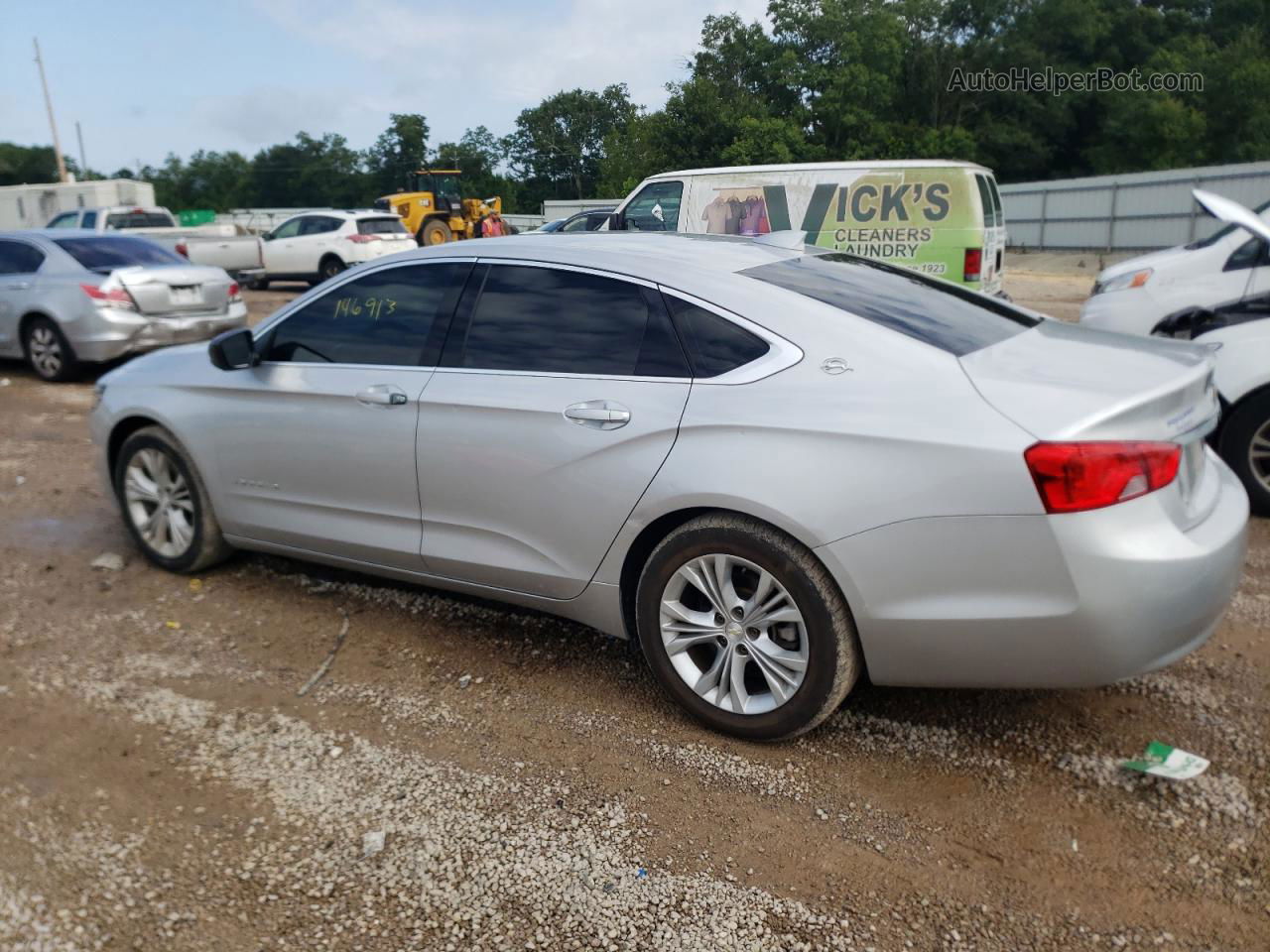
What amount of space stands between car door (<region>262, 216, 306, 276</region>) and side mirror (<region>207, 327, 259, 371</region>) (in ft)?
59.3

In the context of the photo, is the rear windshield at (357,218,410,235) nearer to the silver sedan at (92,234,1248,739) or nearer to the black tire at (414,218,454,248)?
the black tire at (414,218,454,248)

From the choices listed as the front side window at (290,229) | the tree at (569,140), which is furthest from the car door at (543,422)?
the tree at (569,140)

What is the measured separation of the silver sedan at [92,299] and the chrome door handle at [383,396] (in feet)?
24.3

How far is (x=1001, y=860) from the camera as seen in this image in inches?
108

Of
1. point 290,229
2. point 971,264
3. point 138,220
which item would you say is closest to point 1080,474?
point 971,264

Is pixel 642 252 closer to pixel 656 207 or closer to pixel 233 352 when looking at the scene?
pixel 233 352

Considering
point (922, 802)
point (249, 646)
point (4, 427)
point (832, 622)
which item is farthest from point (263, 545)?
point (4, 427)

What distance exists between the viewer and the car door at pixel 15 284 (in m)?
10.5

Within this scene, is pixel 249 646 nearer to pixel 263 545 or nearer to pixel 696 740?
pixel 263 545

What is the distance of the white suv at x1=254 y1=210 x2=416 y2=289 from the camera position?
21.1 meters

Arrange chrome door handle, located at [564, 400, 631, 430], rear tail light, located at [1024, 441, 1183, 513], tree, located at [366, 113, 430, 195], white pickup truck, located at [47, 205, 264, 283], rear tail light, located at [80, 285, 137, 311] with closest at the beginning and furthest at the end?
rear tail light, located at [1024, 441, 1183, 513], chrome door handle, located at [564, 400, 631, 430], rear tail light, located at [80, 285, 137, 311], white pickup truck, located at [47, 205, 264, 283], tree, located at [366, 113, 430, 195]

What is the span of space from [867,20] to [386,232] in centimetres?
3445

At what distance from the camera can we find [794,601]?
3.10m

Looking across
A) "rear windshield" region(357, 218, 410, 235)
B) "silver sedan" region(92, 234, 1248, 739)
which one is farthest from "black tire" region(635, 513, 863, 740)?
"rear windshield" region(357, 218, 410, 235)
